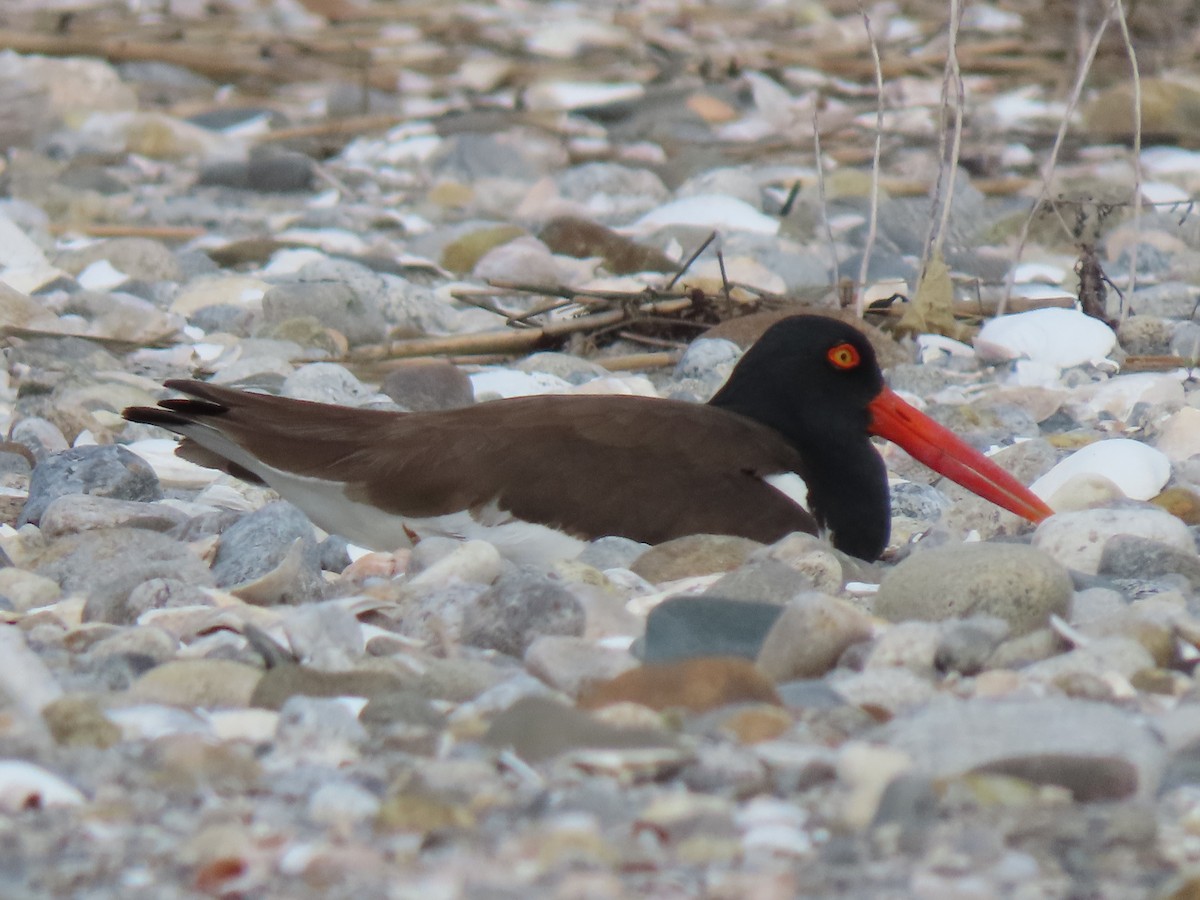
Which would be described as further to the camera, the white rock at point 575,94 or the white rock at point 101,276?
the white rock at point 575,94

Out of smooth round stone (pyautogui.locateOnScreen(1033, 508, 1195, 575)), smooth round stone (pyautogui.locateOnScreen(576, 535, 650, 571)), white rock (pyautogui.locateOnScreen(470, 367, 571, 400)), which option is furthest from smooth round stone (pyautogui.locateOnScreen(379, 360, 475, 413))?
smooth round stone (pyautogui.locateOnScreen(1033, 508, 1195, 575))

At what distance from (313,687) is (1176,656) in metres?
1.19

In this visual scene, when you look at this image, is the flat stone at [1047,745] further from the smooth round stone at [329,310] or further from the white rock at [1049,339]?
the smooth round stone at [329,310]

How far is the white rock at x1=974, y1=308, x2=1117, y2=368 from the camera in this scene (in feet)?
17.7

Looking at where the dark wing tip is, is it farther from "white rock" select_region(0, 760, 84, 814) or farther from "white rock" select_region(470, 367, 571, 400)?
"white rock" select_region(0, 760, 84, 814)

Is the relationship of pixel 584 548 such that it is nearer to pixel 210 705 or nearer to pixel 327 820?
pixel 210 705

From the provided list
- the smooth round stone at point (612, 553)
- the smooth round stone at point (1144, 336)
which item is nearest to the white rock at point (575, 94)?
the smooth round stone at point (1144, 336)

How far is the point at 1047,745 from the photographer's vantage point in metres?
2.06

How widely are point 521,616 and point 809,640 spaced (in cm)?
44

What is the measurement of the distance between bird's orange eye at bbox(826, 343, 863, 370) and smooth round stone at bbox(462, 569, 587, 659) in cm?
144

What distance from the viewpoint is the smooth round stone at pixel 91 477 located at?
386cm

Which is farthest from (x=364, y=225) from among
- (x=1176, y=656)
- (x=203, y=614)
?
(x=1176, y=656)

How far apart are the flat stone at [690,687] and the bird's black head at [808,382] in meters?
1.64

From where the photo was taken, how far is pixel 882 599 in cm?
292
